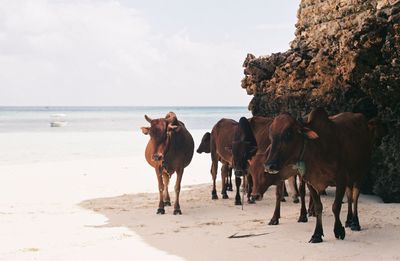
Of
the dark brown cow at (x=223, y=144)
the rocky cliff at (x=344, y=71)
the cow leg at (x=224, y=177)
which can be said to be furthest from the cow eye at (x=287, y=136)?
the cow leg at (x=224, y=177)

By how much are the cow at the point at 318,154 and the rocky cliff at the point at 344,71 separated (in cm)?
186

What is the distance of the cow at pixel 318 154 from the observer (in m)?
8.37

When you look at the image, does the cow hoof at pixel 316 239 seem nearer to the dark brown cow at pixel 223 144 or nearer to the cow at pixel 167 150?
the cow at pixel 167 150

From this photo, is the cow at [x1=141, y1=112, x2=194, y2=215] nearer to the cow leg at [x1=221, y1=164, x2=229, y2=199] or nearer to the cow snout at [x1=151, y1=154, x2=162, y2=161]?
the cow snout at [x1=151, y1=154, x2=162, y2=161]

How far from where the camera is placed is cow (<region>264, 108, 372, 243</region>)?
8.37 metres

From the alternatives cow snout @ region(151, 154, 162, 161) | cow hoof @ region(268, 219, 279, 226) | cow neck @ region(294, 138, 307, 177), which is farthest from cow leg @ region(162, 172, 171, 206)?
cow neck @ region(294, 138, 307, 177)

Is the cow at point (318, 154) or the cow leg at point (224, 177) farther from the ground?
the cow at point (318, 154)

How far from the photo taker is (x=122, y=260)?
7.93 meters

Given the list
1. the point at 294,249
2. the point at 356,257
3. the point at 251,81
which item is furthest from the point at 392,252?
the point at 251,81

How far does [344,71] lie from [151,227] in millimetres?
5091

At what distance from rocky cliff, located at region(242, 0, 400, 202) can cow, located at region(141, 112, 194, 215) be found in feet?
9.97

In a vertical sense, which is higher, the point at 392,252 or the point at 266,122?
the point at 266,122

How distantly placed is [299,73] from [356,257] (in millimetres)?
6647

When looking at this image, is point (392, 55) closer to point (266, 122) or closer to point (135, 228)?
point (266, 122)
